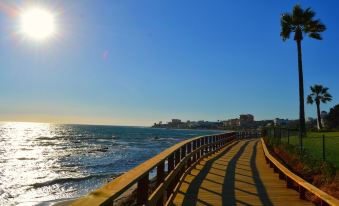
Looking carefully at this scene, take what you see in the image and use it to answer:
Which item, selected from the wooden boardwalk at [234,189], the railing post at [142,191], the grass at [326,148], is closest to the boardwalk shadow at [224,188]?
the wooden boardwalk at [234,189]

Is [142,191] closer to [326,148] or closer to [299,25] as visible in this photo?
[326,148]

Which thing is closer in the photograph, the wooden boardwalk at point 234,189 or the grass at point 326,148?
the wooden boardwalk at point 234,189

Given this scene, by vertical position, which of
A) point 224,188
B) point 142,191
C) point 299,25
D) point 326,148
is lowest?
point 224,188

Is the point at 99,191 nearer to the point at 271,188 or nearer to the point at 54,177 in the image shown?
the point at 271,188

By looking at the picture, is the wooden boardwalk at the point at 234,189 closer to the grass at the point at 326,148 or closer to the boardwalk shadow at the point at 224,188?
the boardwalk shadow at the point at 224,188

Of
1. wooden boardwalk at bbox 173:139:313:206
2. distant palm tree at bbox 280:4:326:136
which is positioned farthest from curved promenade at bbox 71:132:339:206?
distant palm tree at bbox 280:4:326:136

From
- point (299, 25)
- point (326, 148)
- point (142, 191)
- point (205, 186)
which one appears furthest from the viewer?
point (299, 25)

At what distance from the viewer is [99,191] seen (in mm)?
4121

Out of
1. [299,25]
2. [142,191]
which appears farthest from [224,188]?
[299,25]

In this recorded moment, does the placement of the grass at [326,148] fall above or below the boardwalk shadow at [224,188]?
above

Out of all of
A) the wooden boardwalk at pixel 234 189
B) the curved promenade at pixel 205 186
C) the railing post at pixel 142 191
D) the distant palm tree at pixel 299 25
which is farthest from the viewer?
the distant palm tree at pixel 299 25

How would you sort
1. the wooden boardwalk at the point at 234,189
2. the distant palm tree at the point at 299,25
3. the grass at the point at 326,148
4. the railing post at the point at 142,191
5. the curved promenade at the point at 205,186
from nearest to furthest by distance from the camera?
1. the curved promenade at the point at 205,186
2. the railing post at the point at 142,191
3. the wooden boardwalk at the point at 234,189
4. the grass at the point at 326,148
5. the distant palm tree at the point at 299,25

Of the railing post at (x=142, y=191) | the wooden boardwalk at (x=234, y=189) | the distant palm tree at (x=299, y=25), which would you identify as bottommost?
the wooden boardwalk at (x=234, y=189)

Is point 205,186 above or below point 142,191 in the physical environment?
below
